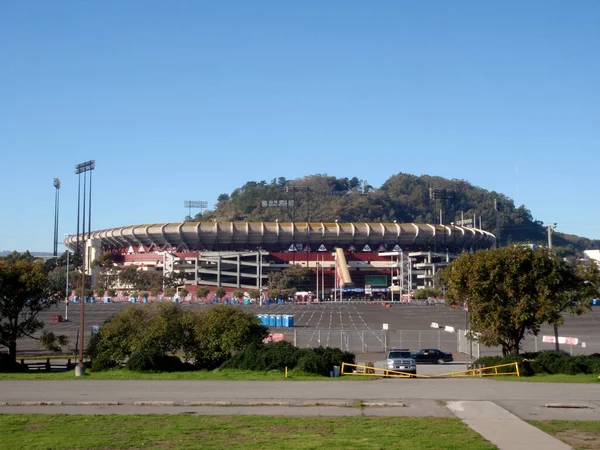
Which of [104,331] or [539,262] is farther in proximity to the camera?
[104,331]

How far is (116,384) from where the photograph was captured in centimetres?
2794

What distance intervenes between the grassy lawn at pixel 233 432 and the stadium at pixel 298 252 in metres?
139

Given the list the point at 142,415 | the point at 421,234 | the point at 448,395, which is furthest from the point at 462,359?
the point at 421,234

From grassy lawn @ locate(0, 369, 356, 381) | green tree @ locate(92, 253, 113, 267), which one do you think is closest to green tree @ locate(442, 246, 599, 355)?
grassy lawn @ locate(0, 369, 356, 381)

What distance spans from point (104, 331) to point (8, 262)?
10531 millimetres

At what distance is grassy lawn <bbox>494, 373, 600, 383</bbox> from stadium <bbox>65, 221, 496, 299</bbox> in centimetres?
12820

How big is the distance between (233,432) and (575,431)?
827cm

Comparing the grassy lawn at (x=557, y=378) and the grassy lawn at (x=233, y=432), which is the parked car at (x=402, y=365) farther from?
the grassy lawn at (x=233, y=432)

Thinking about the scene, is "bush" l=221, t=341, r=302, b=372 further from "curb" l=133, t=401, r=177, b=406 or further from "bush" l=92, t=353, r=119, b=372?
"curb" l=133, t=401, r=177, b=406

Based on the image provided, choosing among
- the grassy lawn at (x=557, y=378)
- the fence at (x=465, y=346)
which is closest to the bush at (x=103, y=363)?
the grassy lawn at (x=557, y=378)

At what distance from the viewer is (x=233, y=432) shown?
17172mm

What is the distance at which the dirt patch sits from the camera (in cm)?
1539

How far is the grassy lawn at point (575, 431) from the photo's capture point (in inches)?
615

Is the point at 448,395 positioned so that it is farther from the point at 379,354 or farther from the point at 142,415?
the point at 379,354
